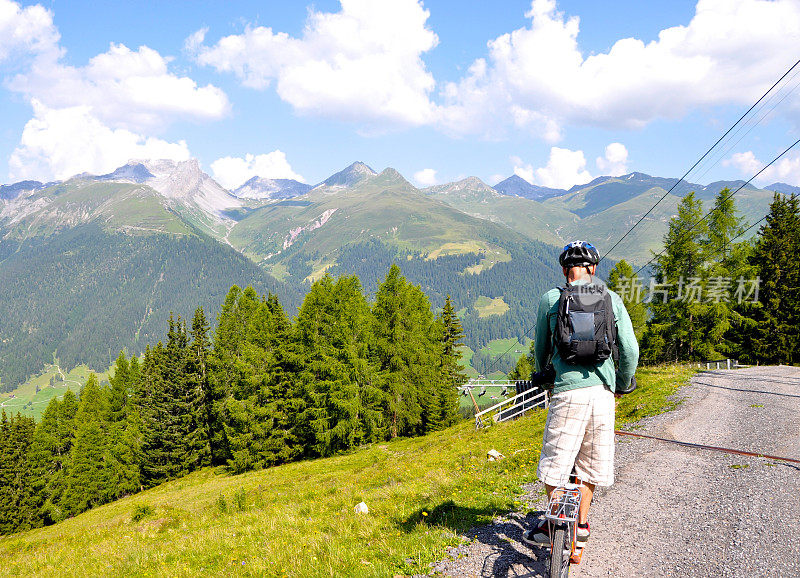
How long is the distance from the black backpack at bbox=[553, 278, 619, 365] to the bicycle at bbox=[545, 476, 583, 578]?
1.48 m

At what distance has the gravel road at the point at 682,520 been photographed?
562cm

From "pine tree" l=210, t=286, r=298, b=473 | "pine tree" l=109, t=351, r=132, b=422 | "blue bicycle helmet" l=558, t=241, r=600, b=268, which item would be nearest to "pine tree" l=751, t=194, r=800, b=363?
"pine tree" l=210, t=286, r=298, b=473

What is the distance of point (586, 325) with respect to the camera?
4.64 m

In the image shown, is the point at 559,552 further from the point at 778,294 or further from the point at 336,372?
the point at 778,294

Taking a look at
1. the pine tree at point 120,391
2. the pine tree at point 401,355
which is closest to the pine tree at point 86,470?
the pine tree at point 120,391

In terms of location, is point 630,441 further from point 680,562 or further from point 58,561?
point 58,561

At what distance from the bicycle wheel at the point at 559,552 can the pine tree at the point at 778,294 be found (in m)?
44.9

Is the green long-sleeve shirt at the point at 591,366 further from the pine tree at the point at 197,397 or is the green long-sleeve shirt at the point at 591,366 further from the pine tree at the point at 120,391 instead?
the pine tree at the point at 120,391

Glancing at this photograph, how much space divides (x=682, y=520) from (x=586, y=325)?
15.1 ft

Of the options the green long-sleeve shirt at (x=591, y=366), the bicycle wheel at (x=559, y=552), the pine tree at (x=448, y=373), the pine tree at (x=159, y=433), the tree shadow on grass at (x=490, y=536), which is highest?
the green long-sleeve shirt at (x=591, y=366)

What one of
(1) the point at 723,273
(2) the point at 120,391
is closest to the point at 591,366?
(1) the point at 723,273

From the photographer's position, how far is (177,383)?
1788 inches

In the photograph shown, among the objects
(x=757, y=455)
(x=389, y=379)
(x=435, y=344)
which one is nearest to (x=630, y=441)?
(x=757, y=455)

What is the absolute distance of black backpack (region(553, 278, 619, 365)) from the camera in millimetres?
4652
